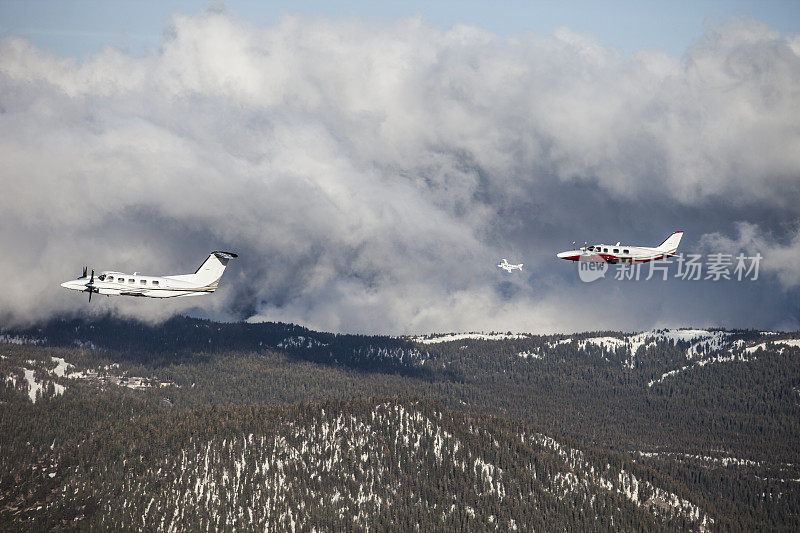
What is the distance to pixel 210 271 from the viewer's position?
184625 mm

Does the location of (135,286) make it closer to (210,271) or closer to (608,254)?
(210,271)

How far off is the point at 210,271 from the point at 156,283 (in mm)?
10255

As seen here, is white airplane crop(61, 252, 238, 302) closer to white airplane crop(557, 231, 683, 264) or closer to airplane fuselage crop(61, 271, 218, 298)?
airplane fuselage crop(61, 271, 218, 298)

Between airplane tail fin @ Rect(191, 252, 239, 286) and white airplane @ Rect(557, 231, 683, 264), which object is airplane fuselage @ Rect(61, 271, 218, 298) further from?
white airplane @ Rect(557, 231, 683, 264)

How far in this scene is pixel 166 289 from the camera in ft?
584

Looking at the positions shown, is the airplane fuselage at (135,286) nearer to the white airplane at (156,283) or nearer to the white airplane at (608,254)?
the white airplane at (156,283)

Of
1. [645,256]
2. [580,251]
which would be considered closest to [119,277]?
[580,251]

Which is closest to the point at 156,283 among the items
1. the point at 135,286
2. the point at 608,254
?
the point at 135,286

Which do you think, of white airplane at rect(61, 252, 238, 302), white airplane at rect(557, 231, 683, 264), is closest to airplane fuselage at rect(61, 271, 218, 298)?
white airplane at rect(61, 252, 238, 302)

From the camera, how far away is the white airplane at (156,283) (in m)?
176

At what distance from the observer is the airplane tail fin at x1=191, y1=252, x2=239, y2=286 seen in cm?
18312

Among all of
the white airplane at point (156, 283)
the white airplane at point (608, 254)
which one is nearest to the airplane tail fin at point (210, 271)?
the white airplane at point (156, 283)

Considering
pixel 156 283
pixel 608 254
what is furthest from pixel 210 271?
pixel 608 254

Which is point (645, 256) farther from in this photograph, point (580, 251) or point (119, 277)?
point (119, 277)
